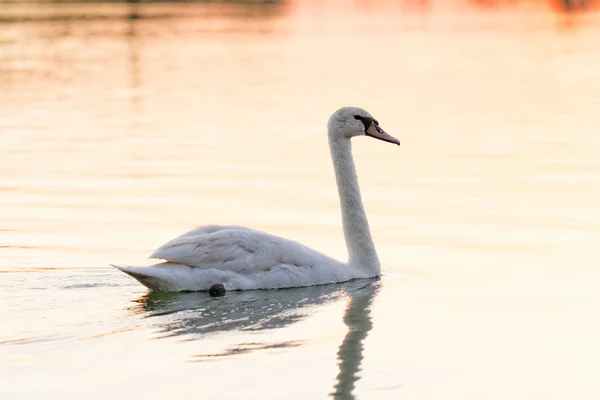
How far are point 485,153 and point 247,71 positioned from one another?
1653 cm

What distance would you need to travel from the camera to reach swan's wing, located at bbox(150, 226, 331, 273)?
35.9ft

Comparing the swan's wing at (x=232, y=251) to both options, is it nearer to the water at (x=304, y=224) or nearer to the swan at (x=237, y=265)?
the swan at (x=237, y=265)

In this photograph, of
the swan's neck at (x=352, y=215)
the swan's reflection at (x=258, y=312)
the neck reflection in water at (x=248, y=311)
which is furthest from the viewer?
the swan's neck at (x=352, y=215)

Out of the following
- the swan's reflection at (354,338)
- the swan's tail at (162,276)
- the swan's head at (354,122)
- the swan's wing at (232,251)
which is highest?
the swan's head at (354,122)

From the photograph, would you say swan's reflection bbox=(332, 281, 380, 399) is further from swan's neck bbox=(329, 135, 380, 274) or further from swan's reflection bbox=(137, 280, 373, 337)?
swan's neck bbox=(329, 135, 380, 274)

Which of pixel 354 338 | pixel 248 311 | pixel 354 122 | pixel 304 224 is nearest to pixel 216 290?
pixel 248 311

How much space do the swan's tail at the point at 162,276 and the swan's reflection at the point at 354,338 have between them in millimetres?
1411

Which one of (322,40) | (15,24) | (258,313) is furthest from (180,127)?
(15,24)

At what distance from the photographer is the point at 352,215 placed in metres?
12.4

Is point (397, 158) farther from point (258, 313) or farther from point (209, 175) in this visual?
point (258, 313)

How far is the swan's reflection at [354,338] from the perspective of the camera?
28.0 ft

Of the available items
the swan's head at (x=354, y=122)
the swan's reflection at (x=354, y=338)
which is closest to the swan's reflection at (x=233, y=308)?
the swan's reflection at (x=354, y=338)

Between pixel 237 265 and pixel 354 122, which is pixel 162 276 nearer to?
pixel 237 265

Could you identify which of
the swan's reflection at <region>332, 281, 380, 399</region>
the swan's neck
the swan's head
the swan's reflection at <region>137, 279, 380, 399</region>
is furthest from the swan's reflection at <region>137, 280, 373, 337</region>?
the swan's head
